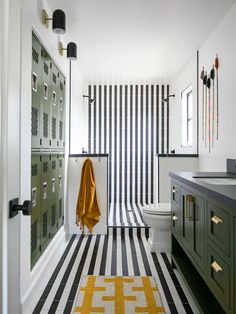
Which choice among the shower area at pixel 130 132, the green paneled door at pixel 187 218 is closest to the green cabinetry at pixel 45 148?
the green paneled door at pixel 187 218

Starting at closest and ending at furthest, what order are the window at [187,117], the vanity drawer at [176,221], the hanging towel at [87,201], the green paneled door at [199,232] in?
the green paneled door at [199,232], the vanity drawer at [176,221], the hanging towel at [87,201], the window at [187,117]

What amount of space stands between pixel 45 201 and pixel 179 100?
126 inches

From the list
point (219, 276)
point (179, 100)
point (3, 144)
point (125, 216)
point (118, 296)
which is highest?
point (179, 100)

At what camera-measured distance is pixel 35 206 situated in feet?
7.13

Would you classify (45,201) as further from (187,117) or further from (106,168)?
(187,117)

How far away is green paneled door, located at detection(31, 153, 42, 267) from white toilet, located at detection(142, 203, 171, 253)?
123 cm

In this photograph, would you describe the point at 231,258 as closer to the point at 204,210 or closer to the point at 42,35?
the point at 204,210

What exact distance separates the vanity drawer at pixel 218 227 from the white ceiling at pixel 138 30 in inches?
81.5

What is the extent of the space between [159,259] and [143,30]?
8.48ft

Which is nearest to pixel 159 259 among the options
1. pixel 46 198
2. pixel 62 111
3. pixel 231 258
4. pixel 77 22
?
pixel 46 198

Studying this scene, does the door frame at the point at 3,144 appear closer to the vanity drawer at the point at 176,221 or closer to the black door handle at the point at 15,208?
the black door handle at the point at 15,208

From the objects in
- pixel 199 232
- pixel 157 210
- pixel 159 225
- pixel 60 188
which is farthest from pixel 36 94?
pixel 159 225

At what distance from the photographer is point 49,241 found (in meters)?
2.63

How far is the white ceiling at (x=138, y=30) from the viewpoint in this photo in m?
2.55
